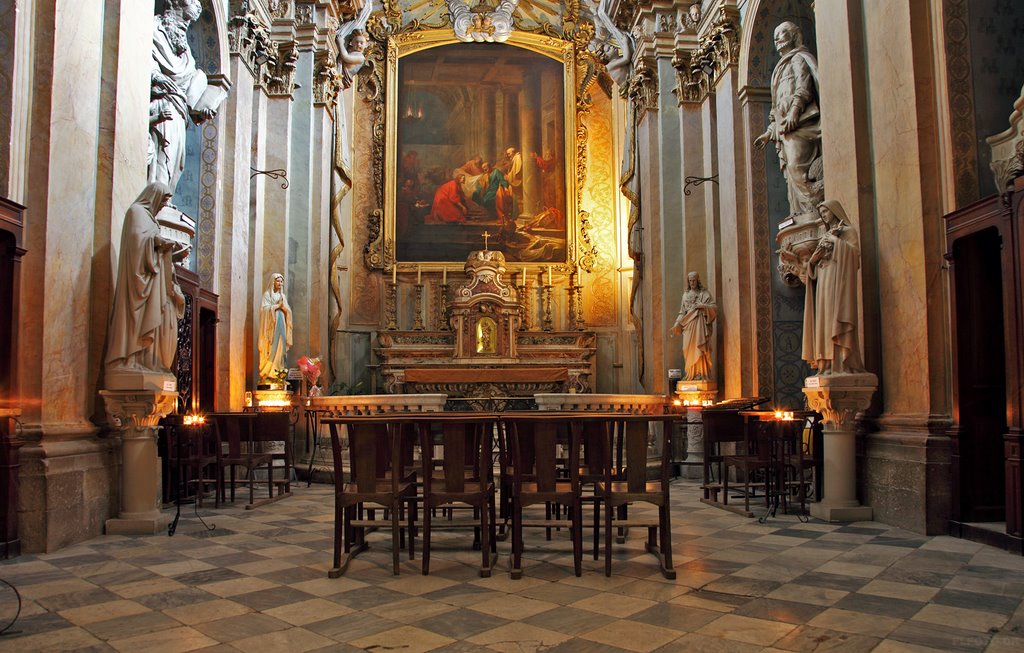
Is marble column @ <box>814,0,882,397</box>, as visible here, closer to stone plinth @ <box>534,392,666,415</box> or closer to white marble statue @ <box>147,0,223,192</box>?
stone plinth @ <box>534,392,666,415</box>

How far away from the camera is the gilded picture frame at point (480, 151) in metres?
18.5

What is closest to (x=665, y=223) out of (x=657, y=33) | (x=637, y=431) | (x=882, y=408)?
(x=657, y=33)

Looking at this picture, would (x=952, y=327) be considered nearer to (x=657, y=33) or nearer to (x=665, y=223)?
(x=665, y=223)

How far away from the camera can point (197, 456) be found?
802 cm

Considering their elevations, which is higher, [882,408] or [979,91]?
[979,91]

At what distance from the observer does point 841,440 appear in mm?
6992

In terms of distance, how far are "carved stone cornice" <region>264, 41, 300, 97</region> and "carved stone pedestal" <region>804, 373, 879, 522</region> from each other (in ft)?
33.3

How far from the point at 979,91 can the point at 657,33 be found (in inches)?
325

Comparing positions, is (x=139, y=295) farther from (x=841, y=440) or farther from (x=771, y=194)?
(x=771, y=194)

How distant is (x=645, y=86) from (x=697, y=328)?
5.32 metres

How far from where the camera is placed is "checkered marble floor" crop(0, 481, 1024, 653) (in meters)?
3.49

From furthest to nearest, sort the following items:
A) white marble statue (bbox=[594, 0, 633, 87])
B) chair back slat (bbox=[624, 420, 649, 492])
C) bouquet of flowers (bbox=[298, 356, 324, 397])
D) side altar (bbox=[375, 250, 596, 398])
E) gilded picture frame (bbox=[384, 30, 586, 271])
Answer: gilded picture frame (bbox=[384, 30, 586, 271]), side altar (bbox=[375, 250, 596, 398]), white marble statue (bbox=[594, 0, 633, 87]), bouquet of flowers (bbox=[298, 356, 324, 397]), chair back slat (bbox=[624, 420, 649, 492])

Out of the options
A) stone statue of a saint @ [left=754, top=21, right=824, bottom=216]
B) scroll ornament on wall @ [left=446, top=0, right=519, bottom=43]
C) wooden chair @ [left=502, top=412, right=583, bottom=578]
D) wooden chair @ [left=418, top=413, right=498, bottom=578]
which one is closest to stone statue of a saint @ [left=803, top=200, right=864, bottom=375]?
stone statue of a saint @ [left=754, top=21, right=824, bottom=216]

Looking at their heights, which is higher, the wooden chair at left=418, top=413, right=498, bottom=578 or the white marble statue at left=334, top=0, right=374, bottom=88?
the white marble statue at left=334, top=0, right=374, bottom=88
